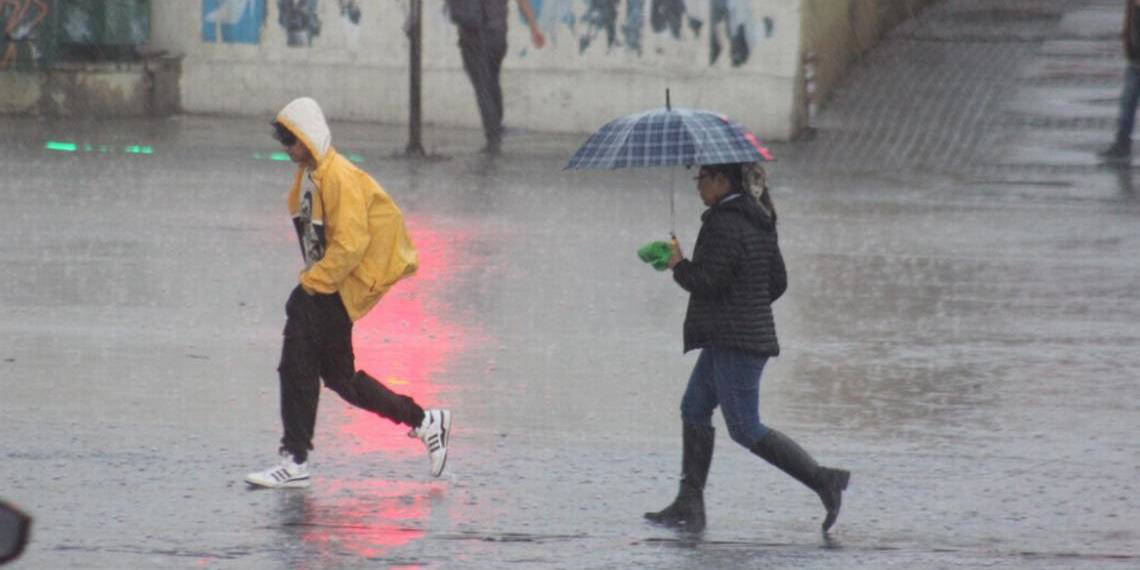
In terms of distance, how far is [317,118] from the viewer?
26.8ft

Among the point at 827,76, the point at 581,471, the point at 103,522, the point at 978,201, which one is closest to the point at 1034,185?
the point at 978,201

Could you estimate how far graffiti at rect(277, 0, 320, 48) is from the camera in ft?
69.9

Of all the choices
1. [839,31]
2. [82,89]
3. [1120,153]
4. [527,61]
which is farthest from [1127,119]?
[82,89]

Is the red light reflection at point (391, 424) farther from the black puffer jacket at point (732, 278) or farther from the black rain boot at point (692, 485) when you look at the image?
the black puffer jacket at point (732, 278)

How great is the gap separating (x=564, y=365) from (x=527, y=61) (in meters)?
10.5

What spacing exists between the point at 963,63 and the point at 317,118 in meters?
16.7

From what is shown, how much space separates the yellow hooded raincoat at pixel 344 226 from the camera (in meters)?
8.05

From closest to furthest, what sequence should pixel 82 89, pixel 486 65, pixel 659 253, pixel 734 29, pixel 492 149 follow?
pixel 659 253, pixel 492 149, pixel 486 65, pixel 734 29, pixel 82 89

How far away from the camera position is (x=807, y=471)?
24.8 ft

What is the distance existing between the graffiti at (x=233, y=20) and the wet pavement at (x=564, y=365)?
2476 millimetres

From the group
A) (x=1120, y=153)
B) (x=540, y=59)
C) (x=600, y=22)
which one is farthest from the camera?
(x=540, y=59)

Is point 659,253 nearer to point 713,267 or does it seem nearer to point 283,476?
point 713,267

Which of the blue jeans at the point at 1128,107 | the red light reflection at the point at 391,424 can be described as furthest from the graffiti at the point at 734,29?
the red light reflection at the point at 391,424

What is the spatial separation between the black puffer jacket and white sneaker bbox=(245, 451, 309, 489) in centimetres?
162
